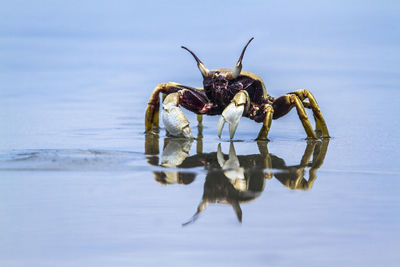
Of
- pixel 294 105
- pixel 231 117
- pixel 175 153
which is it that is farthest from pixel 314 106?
pixel 175 153

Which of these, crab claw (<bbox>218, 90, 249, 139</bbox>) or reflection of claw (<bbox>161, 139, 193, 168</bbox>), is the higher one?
crab claw (<bbox>218, 90, 249, 139</bbox>)

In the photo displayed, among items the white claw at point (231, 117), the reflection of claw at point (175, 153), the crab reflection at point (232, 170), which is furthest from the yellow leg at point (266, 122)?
the reflection of claw at point (175, 153)

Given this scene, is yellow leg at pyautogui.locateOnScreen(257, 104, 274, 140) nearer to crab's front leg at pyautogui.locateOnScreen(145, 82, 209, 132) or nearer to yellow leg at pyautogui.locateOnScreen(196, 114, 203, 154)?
yellow leg at pyautogui.locateOnScreen(196, 114, 203, 154)

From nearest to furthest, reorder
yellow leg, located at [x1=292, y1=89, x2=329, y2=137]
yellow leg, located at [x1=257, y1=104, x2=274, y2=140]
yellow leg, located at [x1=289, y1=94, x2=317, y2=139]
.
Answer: yellow leg, located at [x1=257, y1=104, x2=274, y2=140]
yellow leg, located at [x1=289, y1=94, x2=317, y2=139]
yellow leg, located at [x1=292, y1=89, x2=329, y2=137]

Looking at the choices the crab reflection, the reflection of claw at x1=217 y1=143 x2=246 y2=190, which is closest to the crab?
the crab reflection

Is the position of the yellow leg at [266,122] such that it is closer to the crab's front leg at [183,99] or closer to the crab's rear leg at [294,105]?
the crab's rear leg at [294,105]

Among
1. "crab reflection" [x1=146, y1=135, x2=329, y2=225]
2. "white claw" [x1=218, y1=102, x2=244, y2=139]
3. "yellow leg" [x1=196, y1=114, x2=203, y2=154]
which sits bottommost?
"yellow leg" [x1=196, y1=114, x2=203, y2=154]

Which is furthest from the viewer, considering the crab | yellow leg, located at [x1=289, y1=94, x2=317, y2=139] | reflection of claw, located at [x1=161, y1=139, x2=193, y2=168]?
yellow leg, located at [x1=289, y1=94, x2=317, y2=139]

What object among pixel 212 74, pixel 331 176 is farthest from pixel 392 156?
pixel 212 74

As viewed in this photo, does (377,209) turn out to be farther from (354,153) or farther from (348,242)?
(354,153)
